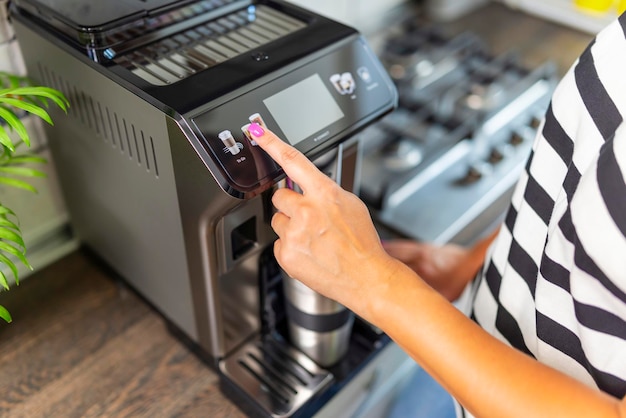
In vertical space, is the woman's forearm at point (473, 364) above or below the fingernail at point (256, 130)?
below

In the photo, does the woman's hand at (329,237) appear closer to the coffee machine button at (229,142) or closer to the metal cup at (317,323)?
the coffee machine button at (229,142)

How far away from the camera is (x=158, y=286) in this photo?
0.78 meters

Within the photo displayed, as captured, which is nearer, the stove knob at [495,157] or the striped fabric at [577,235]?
the striped fabric at [577,235]

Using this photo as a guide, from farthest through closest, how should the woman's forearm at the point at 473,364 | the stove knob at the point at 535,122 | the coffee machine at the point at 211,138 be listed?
the stove knob at the point at 535,122 < the coffee machine at the point at 211,138 < the woman's forearm at the point at 473,364

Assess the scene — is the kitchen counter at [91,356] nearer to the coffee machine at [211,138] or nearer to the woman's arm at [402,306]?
the coffee machine at [211,138]

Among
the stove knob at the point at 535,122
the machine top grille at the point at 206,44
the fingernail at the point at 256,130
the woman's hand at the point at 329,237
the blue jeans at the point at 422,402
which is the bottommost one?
the blue jeans at the point at 422,402

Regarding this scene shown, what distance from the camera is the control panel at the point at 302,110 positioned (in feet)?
1.86

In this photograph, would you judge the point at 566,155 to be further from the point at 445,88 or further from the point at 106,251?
the point at 445,88

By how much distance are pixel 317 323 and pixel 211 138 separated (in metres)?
0.29

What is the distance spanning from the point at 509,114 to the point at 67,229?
0.85 metres

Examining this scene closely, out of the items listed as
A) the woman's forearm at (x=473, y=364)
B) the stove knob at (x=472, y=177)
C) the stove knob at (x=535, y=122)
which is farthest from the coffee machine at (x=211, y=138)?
the stove knob at (x=535, y=122)

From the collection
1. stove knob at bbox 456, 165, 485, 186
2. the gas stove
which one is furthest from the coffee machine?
stove knob at bbox 456, 165, 485, 186

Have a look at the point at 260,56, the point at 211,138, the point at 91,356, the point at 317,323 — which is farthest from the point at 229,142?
the point at 91,356

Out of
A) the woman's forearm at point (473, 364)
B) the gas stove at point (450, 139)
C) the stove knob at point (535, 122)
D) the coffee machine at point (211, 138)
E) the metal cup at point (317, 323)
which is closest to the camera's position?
the woman's forearm at point (473, 364)
